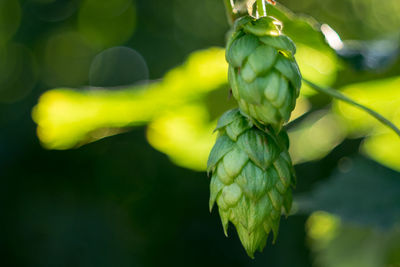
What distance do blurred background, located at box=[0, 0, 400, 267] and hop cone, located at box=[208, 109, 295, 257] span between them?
0.43m

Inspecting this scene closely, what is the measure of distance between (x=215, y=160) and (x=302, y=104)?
0.98 m

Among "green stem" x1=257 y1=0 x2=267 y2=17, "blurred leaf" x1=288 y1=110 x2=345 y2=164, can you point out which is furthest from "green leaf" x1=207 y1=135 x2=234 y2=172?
"blurred leaf" x1=288 y1=110 x2=345 y2=164

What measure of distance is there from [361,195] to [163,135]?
731 millimetres

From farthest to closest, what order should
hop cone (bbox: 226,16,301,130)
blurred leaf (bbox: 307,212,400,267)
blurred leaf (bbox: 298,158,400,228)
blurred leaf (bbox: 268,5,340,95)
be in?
blurred leaf (bbox: 307,212,400,267) < blurred leaf (bbox: 298,158,400,228) < blurred leaf (bbox: 268,5,340,95) < hop cone (bbox: 226,16,301,130)

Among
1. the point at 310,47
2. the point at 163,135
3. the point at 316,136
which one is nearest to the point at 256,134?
the point at 310,47

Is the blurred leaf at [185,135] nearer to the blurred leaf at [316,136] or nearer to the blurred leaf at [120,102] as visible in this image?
the blurred leaf at [120,102]

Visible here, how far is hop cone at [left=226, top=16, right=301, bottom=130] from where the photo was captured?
3.11ft

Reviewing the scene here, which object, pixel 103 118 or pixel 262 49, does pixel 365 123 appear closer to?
pixel 103 118

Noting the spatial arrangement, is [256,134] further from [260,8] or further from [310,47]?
[310,47]

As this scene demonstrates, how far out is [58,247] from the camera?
495cm

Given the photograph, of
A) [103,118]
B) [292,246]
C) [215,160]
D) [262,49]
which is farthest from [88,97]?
[292,246]

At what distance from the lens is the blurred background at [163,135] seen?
1.83 meters

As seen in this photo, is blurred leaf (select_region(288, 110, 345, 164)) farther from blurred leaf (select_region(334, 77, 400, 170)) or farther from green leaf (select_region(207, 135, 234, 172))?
green leaf (select_region(207, 135, 234, 172))

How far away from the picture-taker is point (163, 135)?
200cm
